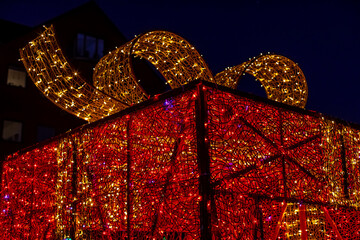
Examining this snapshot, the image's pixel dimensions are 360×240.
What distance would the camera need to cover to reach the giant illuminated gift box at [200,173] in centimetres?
486

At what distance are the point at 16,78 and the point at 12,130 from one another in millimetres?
1966

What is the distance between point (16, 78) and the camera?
17.4 metres

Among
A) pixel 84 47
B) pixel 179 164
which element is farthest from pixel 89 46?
pixel 179 164

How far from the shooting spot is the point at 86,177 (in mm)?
6352

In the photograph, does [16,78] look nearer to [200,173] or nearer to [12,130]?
[12,130]

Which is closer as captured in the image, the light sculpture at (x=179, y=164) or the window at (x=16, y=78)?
the light sculpture at (x=179, y=164)

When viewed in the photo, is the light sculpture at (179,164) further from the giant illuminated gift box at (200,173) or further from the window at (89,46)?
the window at (89,46)

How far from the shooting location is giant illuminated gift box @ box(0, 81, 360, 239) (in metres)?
4.86

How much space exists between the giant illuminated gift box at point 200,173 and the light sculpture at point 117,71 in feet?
2.61

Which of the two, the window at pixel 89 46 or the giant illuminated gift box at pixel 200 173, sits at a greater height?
the window at pixel 89 46

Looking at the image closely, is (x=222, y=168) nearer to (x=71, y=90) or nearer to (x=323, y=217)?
(x=323, y=217)

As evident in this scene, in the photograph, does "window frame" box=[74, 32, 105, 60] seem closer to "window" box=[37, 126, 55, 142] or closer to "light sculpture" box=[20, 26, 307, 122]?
"window" box=[37, 126, 55, 142]

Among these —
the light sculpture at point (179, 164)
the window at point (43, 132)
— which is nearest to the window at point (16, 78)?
the window at point (43, 132)

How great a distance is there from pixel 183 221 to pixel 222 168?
690 mm
